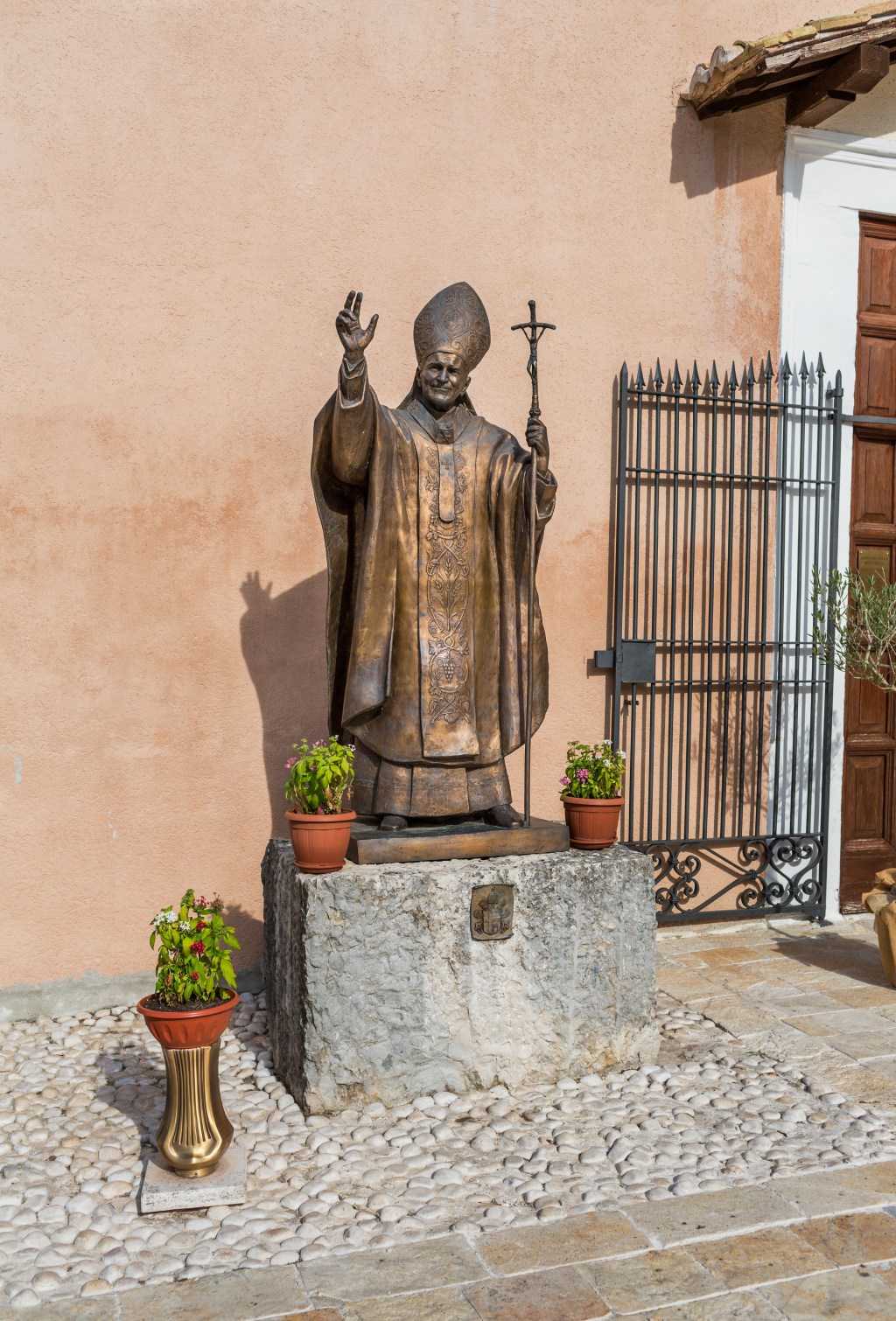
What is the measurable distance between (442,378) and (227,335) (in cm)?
135

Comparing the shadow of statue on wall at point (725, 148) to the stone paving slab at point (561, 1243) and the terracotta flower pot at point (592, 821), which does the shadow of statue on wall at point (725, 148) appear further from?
the stone paving slab at point (561, 1243)

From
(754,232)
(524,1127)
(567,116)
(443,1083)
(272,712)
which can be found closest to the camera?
(524,1127)

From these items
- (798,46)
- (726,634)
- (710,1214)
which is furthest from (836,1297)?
(798,46)

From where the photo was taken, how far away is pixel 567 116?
5168 millimetres

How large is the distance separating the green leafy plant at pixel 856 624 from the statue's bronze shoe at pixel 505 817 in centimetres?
199

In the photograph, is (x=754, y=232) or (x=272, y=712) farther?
(x=754, y=232)

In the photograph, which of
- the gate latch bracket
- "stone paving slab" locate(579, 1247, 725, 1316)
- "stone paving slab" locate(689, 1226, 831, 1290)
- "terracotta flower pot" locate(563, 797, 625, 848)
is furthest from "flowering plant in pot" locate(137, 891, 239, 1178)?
the gate latch bracket

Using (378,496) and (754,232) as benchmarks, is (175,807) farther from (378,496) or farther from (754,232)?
(754,232)

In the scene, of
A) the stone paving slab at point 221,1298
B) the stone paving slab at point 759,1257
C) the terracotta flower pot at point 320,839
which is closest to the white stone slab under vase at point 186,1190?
the stone paving slab at point 221,1298

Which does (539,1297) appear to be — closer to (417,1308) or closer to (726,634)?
(417,1308)

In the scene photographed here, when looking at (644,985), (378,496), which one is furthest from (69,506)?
(644,985)

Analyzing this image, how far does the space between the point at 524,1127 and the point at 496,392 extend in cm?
303

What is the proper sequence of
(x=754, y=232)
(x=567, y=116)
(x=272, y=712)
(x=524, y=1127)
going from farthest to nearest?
(x=754, y=232) < (x=567, y=116) < (x=272, y=712) < (x=524, y=1127)

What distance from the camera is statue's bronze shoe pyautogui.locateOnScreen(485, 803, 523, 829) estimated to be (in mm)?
3863
